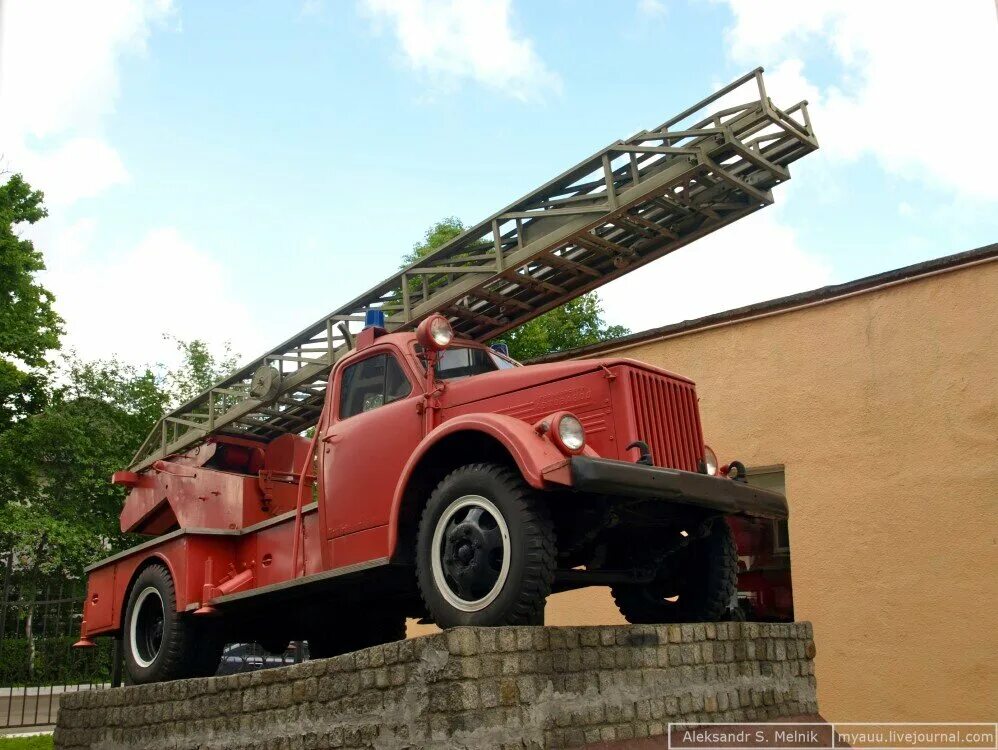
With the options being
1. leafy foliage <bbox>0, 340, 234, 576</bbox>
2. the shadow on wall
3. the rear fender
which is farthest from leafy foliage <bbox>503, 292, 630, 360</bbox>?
the rear fender

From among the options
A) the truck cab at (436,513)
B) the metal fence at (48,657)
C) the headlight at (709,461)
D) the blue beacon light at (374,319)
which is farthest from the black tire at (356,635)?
the headlight at (709,461)

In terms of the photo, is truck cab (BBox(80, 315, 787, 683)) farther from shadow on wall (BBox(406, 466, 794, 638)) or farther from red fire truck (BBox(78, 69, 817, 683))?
shadow on wall (BBox(406, 466, 794, 638))

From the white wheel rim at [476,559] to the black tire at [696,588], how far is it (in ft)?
5.76

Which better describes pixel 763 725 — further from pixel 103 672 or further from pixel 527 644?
pixel 103 672

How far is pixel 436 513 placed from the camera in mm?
6246

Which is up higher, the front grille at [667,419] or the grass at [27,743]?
the front grille at [667,419]

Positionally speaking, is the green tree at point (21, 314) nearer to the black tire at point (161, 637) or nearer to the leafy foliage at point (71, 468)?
the leafy foliage at point (71, 468)

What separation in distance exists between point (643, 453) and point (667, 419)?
23.7 inches

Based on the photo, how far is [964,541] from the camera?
9656mm

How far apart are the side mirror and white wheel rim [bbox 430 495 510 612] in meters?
1.24

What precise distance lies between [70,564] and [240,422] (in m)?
16.2

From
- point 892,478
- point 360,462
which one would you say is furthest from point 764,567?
point 360,462

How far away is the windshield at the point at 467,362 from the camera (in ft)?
23.9

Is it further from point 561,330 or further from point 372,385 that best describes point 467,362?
point 561,330
